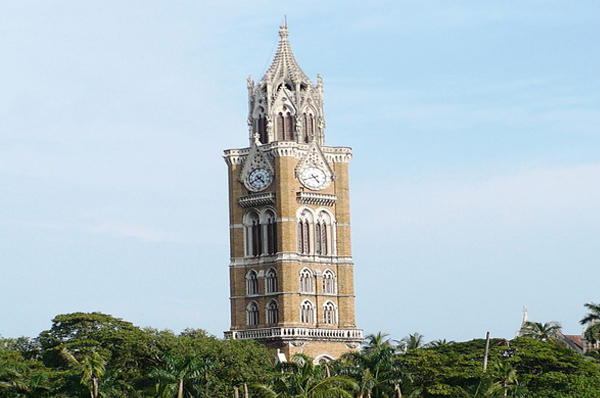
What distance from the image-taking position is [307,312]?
135125 mm

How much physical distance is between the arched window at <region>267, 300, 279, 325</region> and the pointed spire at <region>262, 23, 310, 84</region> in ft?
65.6

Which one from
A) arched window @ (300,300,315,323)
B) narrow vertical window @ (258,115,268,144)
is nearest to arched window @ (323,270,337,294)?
arched window @ (300,300,315,323)

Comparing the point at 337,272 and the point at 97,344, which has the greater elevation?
the point at 337,272

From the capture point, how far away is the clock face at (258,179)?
136250 mm

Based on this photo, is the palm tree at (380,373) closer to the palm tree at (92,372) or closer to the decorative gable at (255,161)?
the palm tree at (92,372)

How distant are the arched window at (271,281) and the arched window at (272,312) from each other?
1.08 meters

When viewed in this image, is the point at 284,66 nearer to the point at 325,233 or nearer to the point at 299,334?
the point at 325,233

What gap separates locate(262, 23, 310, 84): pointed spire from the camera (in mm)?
139500

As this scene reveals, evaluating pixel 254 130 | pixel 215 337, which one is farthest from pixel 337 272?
pixel 215 337

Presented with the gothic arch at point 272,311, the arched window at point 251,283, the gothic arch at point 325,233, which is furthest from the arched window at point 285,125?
the gothic arch at point 272,311

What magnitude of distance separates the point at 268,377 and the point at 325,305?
39.8m

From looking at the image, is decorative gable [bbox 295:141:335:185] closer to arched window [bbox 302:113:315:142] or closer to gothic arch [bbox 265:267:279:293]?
arched window [bbox 302:113:315:142]

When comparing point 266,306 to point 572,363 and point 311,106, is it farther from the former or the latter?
point 572,363

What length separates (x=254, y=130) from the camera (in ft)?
458
